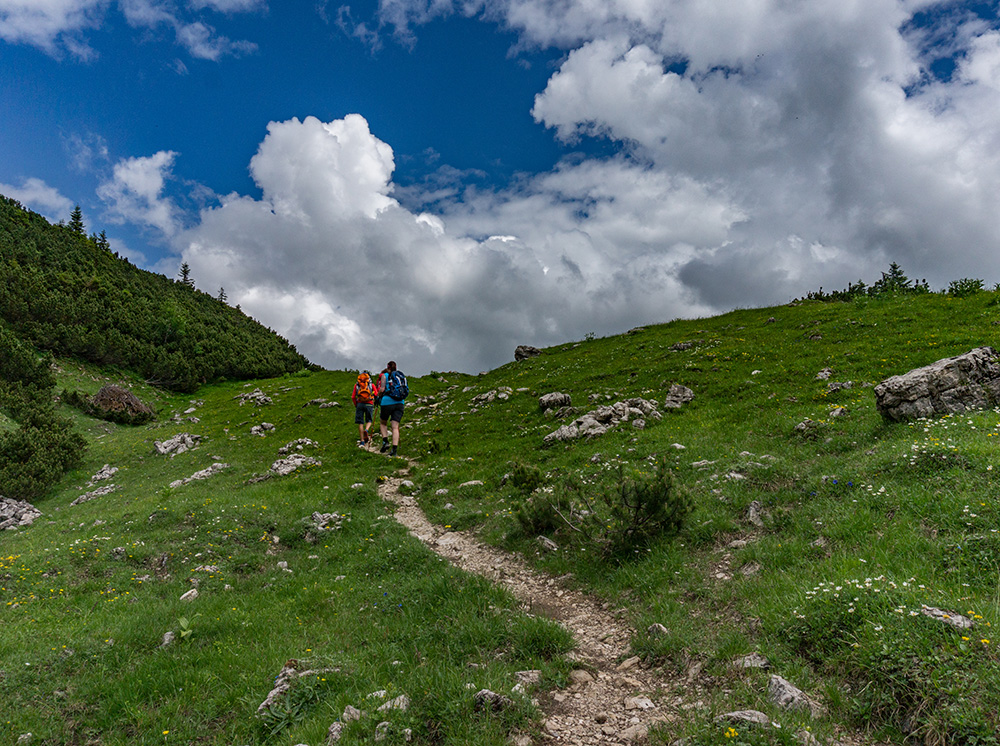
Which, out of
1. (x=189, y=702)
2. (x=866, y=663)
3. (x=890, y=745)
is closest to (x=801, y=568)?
(x=866, y=663)

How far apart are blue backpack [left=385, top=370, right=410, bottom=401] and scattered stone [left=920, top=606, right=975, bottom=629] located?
63.9 feet

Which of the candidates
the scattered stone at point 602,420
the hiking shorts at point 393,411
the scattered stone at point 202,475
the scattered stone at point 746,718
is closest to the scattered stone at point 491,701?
the scattered stone at point 746,718

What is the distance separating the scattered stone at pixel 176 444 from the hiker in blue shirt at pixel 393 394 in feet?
46.9

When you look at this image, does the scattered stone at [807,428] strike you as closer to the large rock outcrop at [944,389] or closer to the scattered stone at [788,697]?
the large rock outcrop at [944,389]

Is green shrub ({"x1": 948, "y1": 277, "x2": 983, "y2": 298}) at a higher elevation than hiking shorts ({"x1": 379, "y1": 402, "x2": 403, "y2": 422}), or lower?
higher

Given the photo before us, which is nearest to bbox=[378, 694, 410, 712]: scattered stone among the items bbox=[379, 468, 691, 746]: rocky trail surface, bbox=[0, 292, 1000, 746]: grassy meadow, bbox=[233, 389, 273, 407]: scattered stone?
bbox=[0, 292, 1000, 746]: grassy meadow

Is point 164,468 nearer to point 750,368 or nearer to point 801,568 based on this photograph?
point 801,568

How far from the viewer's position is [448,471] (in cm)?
1914

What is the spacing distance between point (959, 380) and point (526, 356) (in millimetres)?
39803

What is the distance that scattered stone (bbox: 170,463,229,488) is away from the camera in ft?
66.8

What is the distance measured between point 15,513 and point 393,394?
50.1ft

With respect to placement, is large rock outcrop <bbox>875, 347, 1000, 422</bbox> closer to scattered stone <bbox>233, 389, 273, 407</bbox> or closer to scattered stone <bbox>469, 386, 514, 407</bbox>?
scattered stone <bbox>469, 386, 514, 407</bbox>

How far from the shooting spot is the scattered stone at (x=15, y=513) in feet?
57.4

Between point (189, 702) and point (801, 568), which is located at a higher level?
point (801, 568)
